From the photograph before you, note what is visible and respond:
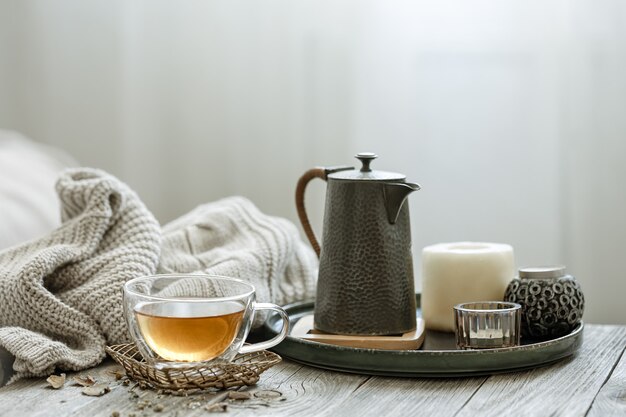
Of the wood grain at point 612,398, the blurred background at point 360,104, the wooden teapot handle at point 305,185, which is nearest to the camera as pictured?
the wood grain at point 612,398

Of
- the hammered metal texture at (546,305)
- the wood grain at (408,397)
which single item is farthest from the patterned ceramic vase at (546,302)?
the wood grain at (408,397)

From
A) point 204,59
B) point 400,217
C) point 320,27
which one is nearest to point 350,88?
point 320,27

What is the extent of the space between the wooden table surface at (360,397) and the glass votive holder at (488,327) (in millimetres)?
41

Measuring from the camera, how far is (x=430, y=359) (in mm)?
844

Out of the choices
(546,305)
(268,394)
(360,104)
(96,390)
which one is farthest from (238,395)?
(360,104)

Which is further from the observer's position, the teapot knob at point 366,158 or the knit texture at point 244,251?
the knit texture at point 244,251

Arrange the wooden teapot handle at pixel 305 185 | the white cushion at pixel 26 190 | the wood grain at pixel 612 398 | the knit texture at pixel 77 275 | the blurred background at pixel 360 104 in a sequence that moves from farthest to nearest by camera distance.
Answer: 1. the blurred background at pixel 360 104
2. the white cushion at pixel 26 190
3. the wooden teapot handle at pixel 305 185
4. the knit texture at pixel 77 275
5. the wood grain at pixel 612 398

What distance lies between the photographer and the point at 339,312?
36.7 inches

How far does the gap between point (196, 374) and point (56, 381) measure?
148 mm

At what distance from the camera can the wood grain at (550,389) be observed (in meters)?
0.76

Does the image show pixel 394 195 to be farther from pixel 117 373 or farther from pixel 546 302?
pixel 117 373

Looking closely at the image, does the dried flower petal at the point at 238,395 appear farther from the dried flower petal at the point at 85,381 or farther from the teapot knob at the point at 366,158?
the teapot knob at the point at 366,158

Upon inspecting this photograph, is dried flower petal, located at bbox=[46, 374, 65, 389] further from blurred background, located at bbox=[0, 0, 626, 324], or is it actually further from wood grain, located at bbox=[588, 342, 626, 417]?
blurred background, located at bbox=[0, 0, 626, 324]

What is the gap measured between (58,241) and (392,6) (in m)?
0.79
